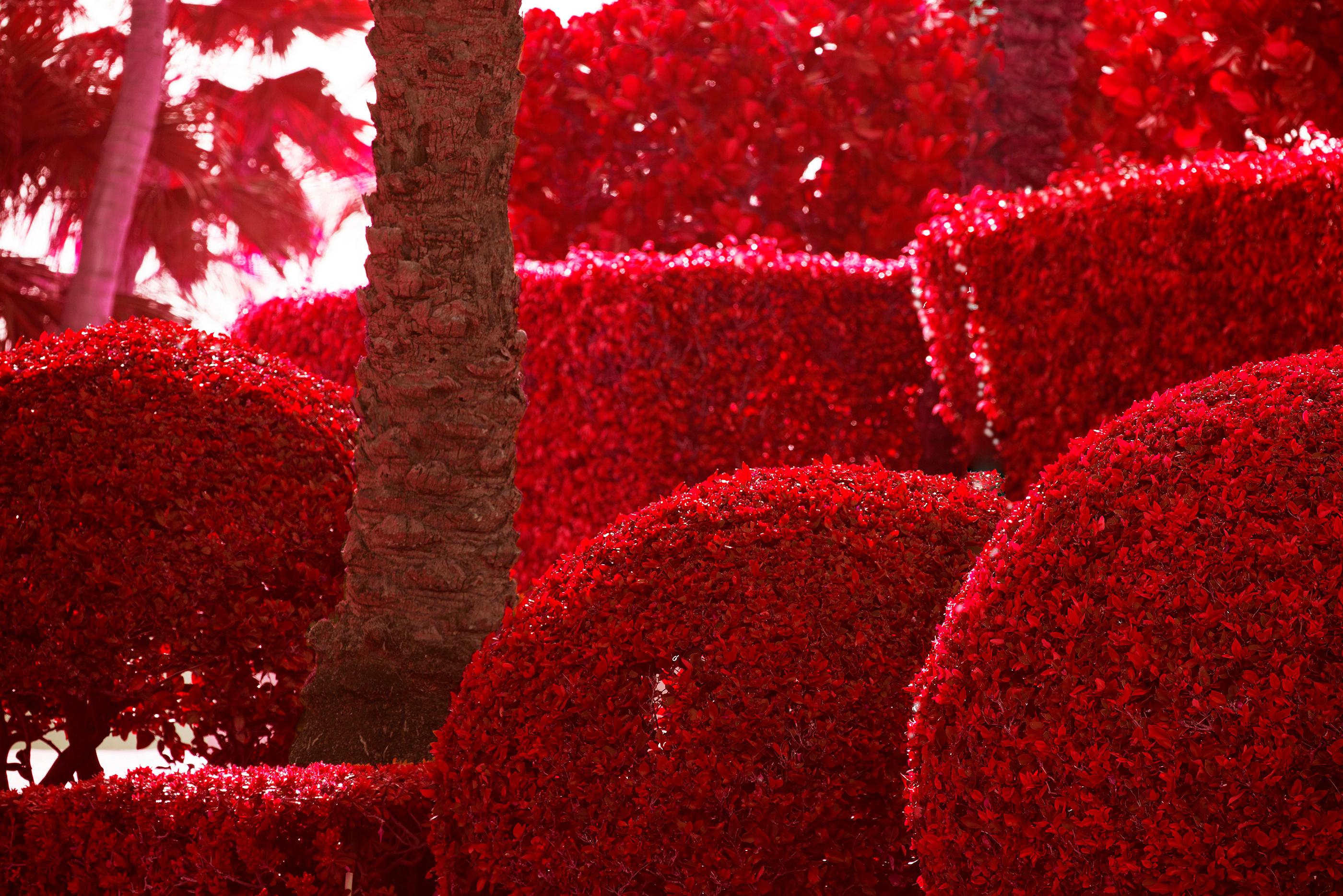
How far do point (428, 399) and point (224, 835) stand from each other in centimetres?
166

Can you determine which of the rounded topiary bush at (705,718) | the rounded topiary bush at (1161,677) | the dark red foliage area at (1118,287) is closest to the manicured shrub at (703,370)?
the dark red foliage area at (1118,287)

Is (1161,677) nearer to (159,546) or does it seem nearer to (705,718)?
(705,718)

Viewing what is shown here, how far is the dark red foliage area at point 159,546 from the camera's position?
4.52m

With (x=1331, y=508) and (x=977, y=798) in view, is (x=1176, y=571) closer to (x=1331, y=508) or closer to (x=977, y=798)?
(x=1331, y=508)

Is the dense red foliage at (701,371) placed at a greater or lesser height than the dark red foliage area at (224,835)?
greater

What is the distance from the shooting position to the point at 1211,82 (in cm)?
939

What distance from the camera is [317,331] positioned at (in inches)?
400

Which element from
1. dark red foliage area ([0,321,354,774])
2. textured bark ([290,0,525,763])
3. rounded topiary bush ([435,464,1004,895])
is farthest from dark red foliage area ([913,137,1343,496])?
dark red foliage area ([0,321,354,774])

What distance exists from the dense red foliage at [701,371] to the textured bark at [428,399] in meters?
3.52

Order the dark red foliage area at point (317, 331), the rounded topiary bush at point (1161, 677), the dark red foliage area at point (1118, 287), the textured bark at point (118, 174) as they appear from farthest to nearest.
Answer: the textured bark at point (118, 174)
the dark red foliage area at point (317, 331)
the dark red foliage area at point (1118, 287)
the rounded topiary bush at point (1161, 677)

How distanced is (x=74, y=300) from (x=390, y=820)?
47.4 ft

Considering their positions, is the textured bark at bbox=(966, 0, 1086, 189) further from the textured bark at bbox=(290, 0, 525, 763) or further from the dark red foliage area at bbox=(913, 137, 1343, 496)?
the textured bark at bbox=(290, 0, 525, 763)

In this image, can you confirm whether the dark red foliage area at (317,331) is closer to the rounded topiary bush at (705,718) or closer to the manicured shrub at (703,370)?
the manicured shrub at (703,370)

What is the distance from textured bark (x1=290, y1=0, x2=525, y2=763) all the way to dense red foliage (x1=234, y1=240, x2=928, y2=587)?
3516mm
